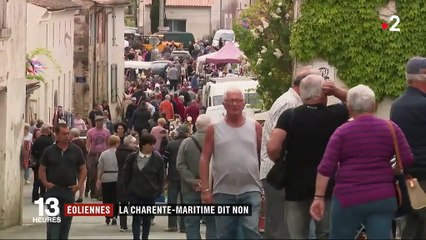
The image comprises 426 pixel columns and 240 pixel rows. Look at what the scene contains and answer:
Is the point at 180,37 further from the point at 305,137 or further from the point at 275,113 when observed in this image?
the point at 305,137

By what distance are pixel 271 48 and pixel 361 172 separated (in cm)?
1905

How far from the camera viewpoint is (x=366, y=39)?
1121 inches

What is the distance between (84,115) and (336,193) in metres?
44.9

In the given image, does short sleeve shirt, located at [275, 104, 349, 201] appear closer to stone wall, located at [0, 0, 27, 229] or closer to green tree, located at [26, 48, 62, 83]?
stone wall, located at [0, 0, 27, 229]

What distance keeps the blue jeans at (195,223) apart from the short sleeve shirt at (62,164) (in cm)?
138

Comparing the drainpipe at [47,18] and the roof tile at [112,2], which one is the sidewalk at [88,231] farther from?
the roof tile at [112,2]

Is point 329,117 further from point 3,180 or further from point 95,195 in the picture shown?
point 95,195

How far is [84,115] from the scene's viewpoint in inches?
2247

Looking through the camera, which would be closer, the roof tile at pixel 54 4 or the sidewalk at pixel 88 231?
the sidewalk at pixel 88 231

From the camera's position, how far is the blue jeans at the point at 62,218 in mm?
18422

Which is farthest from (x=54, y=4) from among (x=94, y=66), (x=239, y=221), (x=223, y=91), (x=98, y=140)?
(x=239, y=221)

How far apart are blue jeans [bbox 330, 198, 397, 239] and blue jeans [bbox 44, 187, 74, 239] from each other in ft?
21.0

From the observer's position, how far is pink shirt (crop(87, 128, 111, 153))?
3278 cm

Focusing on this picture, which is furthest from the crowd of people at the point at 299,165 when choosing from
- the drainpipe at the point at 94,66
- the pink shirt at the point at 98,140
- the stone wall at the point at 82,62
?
the drainpipe at the point at 94,66
